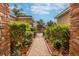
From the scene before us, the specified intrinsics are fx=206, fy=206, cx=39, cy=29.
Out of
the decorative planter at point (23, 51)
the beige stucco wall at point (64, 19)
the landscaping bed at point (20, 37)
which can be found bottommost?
the decorative planter at point (23, 51)

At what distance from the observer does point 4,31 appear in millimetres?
2811

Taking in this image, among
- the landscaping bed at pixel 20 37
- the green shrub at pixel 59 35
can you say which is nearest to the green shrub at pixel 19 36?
the landscaping bed at pixel 20 37

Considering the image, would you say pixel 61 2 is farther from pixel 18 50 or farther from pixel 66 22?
pixel 18 50

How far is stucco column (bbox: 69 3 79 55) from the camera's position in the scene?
276cm

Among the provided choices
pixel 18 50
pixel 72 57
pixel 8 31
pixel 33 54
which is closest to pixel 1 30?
pixel 8 31

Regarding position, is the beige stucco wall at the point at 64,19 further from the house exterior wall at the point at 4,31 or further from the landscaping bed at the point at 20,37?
the house exterior wall at the point at 4,31

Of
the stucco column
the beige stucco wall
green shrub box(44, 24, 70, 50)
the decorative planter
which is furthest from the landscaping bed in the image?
the stucco column

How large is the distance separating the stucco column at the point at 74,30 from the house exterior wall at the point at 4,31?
872 mm

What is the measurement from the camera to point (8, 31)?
2844mm

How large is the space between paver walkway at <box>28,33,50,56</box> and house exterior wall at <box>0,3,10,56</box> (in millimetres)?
338

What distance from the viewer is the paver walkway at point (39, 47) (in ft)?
9.30

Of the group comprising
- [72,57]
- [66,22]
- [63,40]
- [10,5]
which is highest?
[10,5]

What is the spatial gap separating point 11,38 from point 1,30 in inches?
7.4

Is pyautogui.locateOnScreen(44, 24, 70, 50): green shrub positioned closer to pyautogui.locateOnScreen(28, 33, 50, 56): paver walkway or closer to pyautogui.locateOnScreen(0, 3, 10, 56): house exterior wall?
pyautogui.locateOnScreen(28, 33, 50, 56): paver walkway
